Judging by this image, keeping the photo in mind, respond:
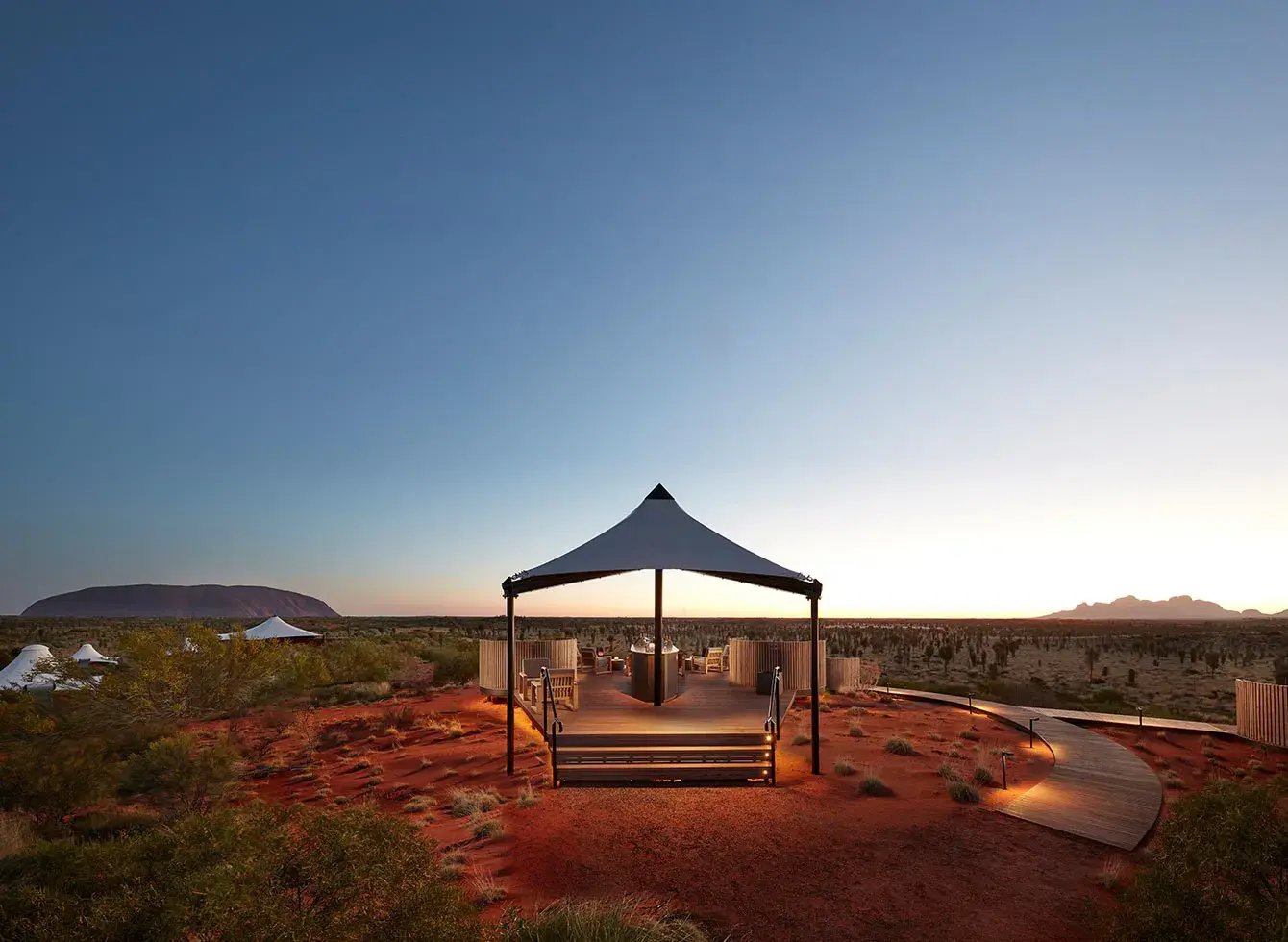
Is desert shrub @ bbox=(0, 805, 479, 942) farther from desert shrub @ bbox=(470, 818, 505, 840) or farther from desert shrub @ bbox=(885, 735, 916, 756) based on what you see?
desert shrub @ bbox=(885, 735, 916, 756)

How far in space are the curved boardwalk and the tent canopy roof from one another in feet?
12.3

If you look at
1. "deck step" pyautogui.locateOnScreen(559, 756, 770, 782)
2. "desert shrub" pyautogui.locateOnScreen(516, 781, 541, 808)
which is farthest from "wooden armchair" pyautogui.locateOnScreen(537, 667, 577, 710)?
"desert shrub" pyautogui.locateOnScreen(516, 781, 541, 808)

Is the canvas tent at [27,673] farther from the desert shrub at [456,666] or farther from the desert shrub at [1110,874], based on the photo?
the desert shrub at [1110,874]

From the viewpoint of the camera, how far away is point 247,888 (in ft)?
10.7

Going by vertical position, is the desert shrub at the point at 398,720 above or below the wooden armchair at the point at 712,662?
below

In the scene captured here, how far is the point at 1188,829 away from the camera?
4.32 m

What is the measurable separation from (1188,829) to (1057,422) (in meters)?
14.3

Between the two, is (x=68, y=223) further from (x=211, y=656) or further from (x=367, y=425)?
(x=211, y=656)

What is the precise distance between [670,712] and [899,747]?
3.94 meters

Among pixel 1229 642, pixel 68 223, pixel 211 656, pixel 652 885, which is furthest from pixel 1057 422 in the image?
pixel 1229 642

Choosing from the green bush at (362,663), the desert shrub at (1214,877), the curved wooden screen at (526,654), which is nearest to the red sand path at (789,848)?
the desert shrub at (1214,877)

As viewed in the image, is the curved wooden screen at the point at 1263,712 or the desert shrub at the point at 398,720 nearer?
the curved wooden screen at the point at 1263,712

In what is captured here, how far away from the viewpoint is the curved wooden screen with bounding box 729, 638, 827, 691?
15227mm

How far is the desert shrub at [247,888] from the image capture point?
3.14m
